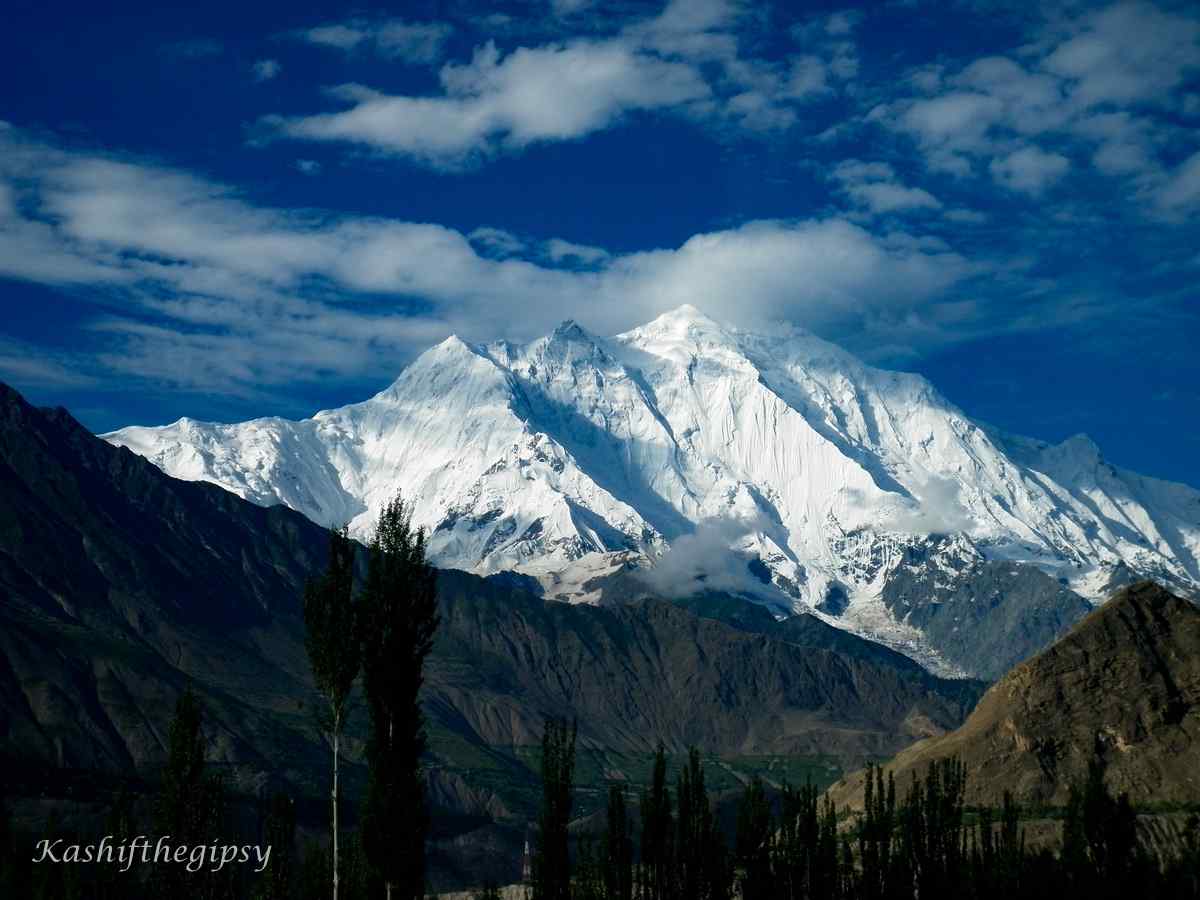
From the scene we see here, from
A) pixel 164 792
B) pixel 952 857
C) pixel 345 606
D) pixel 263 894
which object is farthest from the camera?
pixel 952 857

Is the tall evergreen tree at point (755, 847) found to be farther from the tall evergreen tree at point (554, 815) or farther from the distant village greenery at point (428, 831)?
the tall evergreen tree at point (554, 815)

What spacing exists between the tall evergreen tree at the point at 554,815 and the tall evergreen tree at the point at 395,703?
524 inches

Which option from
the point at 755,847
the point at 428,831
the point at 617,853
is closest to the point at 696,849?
the point at 755,847

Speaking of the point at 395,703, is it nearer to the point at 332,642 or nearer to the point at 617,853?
the point at 332,642

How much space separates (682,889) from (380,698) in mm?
39810

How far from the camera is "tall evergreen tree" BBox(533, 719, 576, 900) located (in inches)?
→ 3967

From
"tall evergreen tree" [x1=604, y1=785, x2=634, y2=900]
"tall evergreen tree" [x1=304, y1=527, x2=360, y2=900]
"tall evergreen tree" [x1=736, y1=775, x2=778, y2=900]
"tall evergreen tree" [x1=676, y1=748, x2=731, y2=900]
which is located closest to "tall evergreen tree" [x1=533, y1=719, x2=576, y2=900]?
"tall evergreen tree" [x1=604, y1=785, x2=634, y2=900]

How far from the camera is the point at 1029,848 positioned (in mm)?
159875

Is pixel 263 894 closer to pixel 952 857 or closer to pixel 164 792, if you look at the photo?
pixel 164 792

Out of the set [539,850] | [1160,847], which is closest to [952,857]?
[539,850]

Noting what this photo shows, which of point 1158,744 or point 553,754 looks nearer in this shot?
point 553,754

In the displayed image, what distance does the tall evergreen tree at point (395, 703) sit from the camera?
8519cm

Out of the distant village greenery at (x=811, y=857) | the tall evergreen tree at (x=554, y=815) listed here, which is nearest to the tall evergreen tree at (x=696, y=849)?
the distant village greenery at (x=811, y=857)

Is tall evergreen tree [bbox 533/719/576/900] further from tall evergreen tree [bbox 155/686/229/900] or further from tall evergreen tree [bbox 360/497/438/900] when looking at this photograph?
tall evergreen tree [bbox 155/686/229/900]
